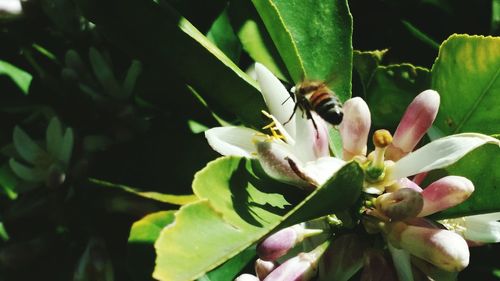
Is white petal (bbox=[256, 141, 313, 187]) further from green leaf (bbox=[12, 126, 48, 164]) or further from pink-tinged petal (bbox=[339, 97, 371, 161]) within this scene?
green leaf (bbox=[12, 126, 48, 164])

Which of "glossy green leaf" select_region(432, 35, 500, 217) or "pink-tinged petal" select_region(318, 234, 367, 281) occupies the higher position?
"glossy green leaf" select_region(432, 35, 500, 217)

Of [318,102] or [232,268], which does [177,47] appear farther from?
[232,268]

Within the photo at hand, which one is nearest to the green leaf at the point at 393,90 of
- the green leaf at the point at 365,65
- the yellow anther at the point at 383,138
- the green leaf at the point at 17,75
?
the green leaf at the point at 365,65

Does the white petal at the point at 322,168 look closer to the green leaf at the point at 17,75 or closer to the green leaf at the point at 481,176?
the green leaf at the point at 481,176

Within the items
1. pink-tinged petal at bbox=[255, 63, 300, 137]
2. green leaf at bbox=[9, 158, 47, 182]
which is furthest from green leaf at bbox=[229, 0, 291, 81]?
green leaf at bbox=[9, 158, 47, 182]

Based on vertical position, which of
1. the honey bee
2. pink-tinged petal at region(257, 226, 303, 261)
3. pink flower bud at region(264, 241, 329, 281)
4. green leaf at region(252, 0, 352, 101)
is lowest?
pink flower bud at region(264, 241, 329, 281)

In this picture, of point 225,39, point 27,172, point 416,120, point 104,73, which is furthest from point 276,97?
point 27,172

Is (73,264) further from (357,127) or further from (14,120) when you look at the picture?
(357,127)
